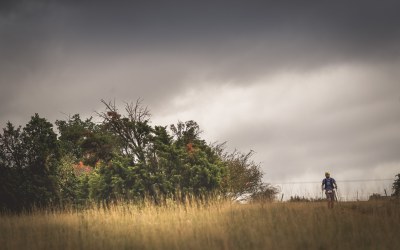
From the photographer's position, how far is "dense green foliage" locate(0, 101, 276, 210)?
66.9ft

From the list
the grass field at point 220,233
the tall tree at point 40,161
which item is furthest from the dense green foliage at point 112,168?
the grass field at point 220,233

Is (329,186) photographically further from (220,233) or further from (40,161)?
(40,161)

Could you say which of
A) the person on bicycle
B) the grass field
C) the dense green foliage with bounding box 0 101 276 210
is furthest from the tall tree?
the person on bicycle

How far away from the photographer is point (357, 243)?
8.73 metres

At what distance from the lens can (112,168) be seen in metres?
21.4

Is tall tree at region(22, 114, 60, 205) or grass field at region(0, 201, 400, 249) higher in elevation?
tall tree at region(22, 114, 60, 205)

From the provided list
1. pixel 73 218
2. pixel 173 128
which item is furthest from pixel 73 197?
pixel 73 218

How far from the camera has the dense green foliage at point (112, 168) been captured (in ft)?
66.9

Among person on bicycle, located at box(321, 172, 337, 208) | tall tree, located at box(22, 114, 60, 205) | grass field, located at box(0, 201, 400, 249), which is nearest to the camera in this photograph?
grass field, located at box(0, 201, 400, 249)

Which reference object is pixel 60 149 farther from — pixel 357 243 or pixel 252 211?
pixel 357 243

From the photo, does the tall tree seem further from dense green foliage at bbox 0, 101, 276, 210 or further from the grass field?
the grass field

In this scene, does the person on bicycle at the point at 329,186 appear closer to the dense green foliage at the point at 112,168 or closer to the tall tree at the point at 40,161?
the dense green foliage at the point at 112,168

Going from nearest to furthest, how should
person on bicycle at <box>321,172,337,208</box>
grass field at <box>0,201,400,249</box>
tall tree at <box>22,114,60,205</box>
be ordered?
grass field at <box>0,201,400,249</box> < person on bicycle at <box>321,172,337,208</box> < tall tree at <box>22,114,60,205</box>

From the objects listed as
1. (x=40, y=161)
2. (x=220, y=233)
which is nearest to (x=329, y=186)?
(x=220, y=233)
